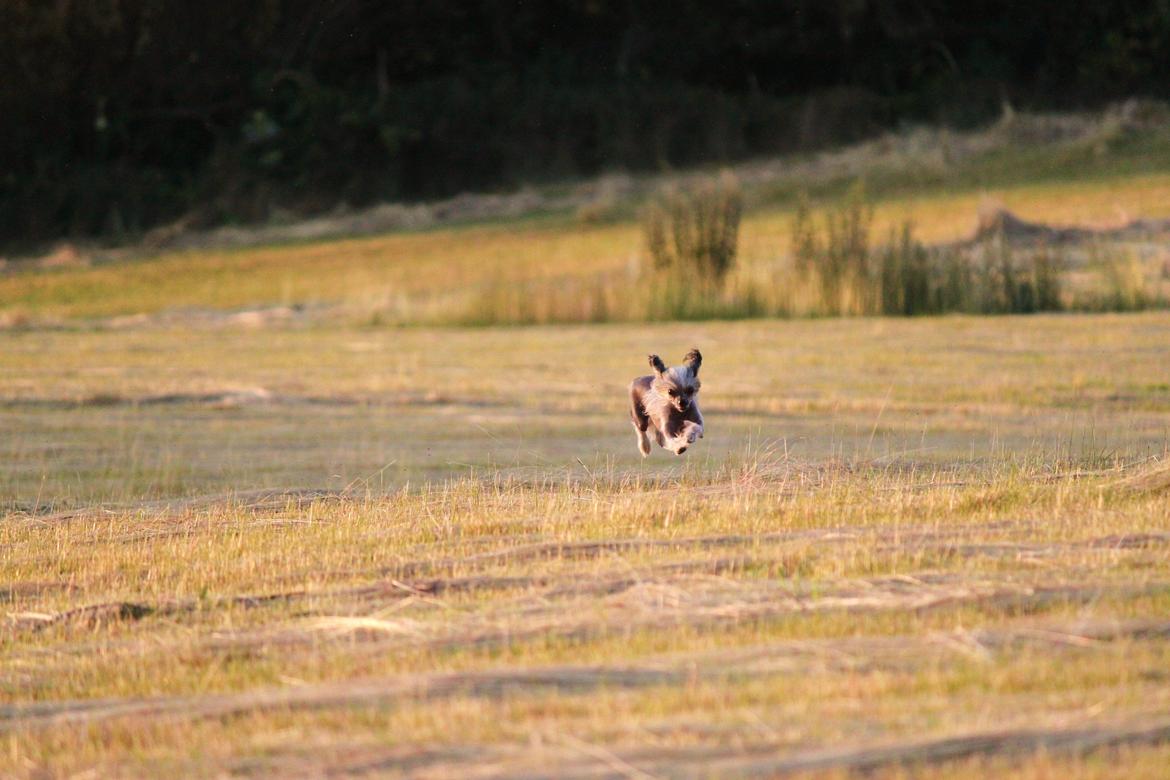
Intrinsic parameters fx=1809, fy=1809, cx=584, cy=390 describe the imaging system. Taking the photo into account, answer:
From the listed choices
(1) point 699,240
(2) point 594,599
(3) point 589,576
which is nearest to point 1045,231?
(1) point 699,240

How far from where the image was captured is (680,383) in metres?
7.70

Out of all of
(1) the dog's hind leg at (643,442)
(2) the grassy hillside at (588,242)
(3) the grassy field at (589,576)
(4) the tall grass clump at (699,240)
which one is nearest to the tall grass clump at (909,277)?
(4) the tall grass clump at (699,240)

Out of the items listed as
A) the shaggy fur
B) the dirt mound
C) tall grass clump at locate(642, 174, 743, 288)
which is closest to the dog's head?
the shaggy fur

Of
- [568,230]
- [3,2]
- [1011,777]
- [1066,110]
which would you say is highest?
[3,2]

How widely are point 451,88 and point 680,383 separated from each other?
33.9 m

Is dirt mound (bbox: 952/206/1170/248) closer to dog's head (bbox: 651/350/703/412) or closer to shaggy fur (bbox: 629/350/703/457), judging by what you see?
shaggy fur (bbox: 629/350/703/457)

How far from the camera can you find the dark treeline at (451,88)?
38438 millimetres

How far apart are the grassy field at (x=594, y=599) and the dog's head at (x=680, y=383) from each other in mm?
428

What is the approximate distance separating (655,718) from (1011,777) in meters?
0.91

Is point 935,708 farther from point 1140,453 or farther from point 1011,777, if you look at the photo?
point 1140,453

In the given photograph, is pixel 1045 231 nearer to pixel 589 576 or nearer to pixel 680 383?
pixel 680 383

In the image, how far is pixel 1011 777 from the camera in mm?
4000

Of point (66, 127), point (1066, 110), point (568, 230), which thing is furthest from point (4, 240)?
point (1066, 110)

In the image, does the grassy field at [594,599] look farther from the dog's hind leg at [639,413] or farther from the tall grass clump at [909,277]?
the tall grass clump at [909,277]
